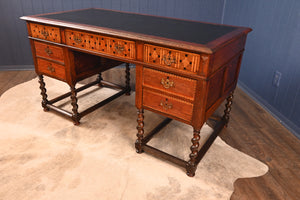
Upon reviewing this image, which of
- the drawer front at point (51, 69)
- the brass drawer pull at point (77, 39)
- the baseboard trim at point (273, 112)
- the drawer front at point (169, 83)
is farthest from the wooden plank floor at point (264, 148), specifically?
the brass drawer pull at point (77, 39)

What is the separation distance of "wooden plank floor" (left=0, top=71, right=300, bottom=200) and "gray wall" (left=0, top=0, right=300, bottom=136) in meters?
0.15

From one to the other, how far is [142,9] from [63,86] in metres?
1.49

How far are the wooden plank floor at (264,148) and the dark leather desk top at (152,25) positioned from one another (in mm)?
960

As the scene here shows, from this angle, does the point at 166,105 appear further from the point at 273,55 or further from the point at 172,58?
the point at 273,55

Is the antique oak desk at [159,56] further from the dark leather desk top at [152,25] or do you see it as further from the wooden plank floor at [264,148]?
the wooden plank floor at [264,148]

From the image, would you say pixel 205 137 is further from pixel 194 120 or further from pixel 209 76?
pixel 209 76

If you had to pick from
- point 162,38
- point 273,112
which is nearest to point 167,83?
point 162,38

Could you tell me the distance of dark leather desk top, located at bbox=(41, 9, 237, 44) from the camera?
1.65 meters

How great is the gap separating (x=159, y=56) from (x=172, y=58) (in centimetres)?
9

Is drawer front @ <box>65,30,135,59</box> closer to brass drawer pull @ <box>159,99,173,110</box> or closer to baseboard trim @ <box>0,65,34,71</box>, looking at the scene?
brass drawer pull @ <box>159,99,173,110</box>

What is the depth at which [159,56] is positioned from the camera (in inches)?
62.4

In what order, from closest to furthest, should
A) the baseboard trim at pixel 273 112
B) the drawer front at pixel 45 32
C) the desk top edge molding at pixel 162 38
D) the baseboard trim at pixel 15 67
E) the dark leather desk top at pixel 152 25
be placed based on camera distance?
the desk top edge molding at pixel 162 38
the dark leather desk top at pixel 152 25
the drawer front at pixel 45 32
the baseboard trim at pixel 273 112
the baseboard trim at pixel 15 67

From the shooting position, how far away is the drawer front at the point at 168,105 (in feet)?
5.35

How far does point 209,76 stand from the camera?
149 centimetres
